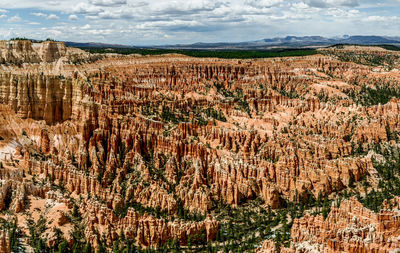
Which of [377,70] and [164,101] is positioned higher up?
[377,70]

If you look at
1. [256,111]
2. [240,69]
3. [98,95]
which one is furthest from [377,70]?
[98,95]

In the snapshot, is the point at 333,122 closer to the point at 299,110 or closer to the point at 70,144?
the point at 299,110

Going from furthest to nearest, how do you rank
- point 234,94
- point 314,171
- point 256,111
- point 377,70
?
point 377,70 < point 234,94 < point 256,111 < point 314,171

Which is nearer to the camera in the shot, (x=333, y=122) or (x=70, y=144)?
(x=70, y=144)

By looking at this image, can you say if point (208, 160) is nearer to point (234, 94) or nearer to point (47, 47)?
point (234, 94)

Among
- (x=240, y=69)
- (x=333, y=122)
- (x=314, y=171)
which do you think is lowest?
(x=314, y=171)

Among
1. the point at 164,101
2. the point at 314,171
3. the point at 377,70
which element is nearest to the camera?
the point at 314,171
